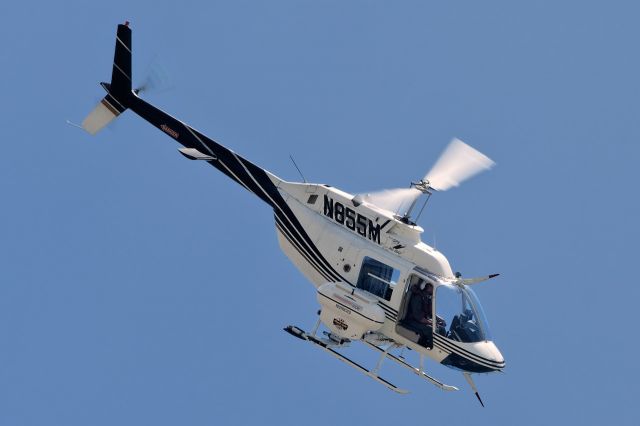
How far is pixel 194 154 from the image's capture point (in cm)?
1962

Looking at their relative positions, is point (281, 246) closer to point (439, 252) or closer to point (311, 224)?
point (311, 224)

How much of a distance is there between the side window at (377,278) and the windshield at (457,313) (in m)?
0.78

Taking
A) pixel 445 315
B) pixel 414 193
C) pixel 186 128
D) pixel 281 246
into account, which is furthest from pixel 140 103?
pixel 445 315

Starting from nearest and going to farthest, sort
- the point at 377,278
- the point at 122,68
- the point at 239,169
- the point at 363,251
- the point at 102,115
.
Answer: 1. the point at 377,278
2. the point at 363,251
3. the point at 239,169
4. the point at 122,68
5. the point at 102,115

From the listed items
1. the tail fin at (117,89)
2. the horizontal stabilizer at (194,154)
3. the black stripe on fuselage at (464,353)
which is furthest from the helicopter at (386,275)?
the tail fin at (117,89)

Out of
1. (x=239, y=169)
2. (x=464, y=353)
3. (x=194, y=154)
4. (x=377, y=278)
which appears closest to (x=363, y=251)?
(x=377, y=278)

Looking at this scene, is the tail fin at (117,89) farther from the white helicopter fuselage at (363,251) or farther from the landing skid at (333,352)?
the landing skid at (333,352)

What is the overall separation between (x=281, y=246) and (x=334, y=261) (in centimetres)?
121

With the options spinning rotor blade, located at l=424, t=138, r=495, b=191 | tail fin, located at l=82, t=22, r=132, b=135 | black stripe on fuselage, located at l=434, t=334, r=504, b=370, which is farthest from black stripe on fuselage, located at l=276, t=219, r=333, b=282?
tail fin, located at l=82, t=22, r=132, b=135

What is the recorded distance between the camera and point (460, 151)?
18.1 metres

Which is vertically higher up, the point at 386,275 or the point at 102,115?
the point at 102,115

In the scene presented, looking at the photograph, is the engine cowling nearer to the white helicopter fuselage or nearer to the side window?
the white helicopter fuselage

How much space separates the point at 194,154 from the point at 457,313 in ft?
17.4

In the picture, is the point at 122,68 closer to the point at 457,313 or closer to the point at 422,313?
the point at 422,313
